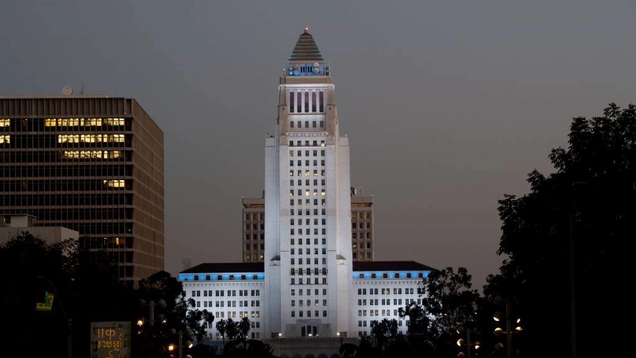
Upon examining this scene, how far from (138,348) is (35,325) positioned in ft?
28.5

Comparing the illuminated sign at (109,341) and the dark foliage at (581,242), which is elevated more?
the dark foliage at (581,242)

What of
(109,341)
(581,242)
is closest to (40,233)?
(581,242)

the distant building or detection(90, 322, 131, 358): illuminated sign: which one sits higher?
the distant building

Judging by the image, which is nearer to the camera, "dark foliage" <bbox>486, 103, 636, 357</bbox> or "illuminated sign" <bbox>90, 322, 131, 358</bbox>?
"illuminated sign" <bbox>90, 322, 131, 358</bbox>

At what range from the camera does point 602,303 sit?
66750 millimetres

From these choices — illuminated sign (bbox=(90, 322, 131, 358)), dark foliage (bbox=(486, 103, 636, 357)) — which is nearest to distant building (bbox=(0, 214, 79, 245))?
dark foliage (bbox=(486, 103, 636, 357))

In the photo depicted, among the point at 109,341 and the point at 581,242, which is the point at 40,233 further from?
the point at 109,341

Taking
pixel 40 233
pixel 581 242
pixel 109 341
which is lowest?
pixel 109 341

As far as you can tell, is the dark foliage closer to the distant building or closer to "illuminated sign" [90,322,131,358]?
"illuminated sign" [90,322,131,358]

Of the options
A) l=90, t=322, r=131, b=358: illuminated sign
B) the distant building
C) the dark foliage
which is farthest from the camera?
the distant building

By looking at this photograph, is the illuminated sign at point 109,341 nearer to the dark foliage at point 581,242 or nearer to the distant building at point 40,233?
the dark foliage at point 581,242

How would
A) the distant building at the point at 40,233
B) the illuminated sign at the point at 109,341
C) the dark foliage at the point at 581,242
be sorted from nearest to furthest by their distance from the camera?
the illuminated sign at the point at 109,341 → the dark foliage at the point at 581,242 → the distant building at the point at 40,233

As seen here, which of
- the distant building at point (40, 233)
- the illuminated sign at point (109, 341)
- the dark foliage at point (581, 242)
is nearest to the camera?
the illuminated sign at point (109, 341)

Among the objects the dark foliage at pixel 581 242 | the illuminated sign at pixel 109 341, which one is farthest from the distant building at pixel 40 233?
the illuminated sign at pixel 109 341
